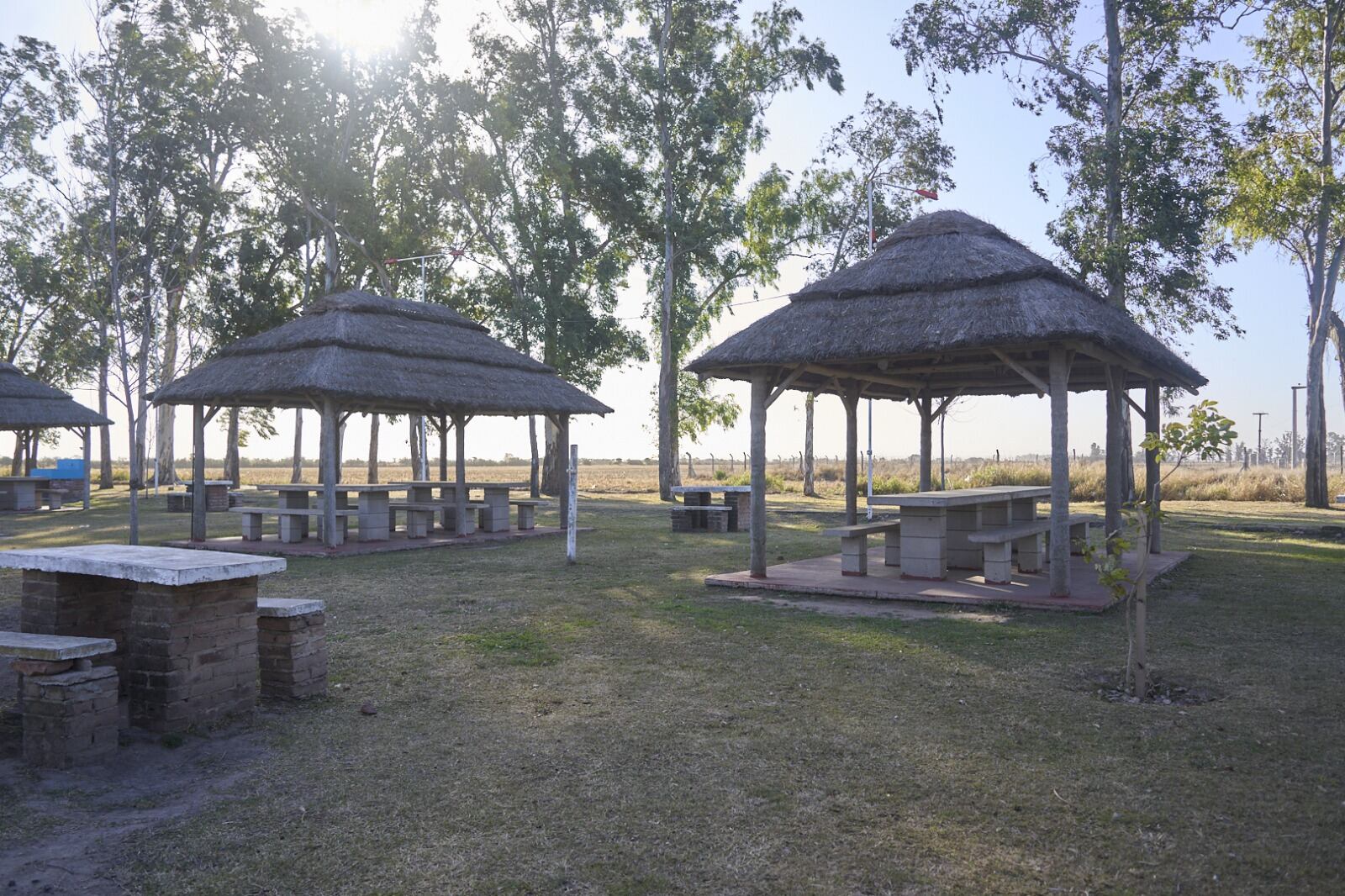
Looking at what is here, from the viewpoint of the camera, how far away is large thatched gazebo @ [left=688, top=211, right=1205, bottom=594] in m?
8.49

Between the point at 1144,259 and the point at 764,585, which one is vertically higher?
the point at 1144,259

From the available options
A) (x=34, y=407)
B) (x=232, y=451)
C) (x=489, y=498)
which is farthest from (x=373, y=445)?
(x=489, y=498)

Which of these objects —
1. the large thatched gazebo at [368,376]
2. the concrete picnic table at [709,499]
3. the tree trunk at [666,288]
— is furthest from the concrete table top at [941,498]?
the tree trunk at [666,288]

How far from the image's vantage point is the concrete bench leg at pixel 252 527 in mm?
15016

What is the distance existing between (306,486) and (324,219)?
15.9 m

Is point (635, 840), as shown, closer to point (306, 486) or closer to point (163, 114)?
point (306, 486)

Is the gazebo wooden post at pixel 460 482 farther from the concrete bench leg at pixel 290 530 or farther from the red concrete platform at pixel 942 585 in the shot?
the red concrete platform at pixel 942 585

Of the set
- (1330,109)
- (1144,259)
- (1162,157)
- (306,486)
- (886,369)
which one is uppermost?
(1330,109)

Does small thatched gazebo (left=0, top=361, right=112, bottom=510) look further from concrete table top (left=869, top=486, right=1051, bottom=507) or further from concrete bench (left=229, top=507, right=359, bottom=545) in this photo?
concrete table top (left=869, top=486, right=1051, bottom=507)

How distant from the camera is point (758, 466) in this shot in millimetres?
9938

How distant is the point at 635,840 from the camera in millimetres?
3398

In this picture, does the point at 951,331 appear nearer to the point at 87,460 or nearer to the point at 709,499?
the point at 709,499

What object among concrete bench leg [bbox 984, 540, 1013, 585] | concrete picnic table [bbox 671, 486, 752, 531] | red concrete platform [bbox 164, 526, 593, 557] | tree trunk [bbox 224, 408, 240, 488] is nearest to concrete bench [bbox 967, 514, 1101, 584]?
concrete bench leg [bbox 984, 540, 1013, 585]

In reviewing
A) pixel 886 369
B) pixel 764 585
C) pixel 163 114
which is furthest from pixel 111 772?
pixel 163 114
